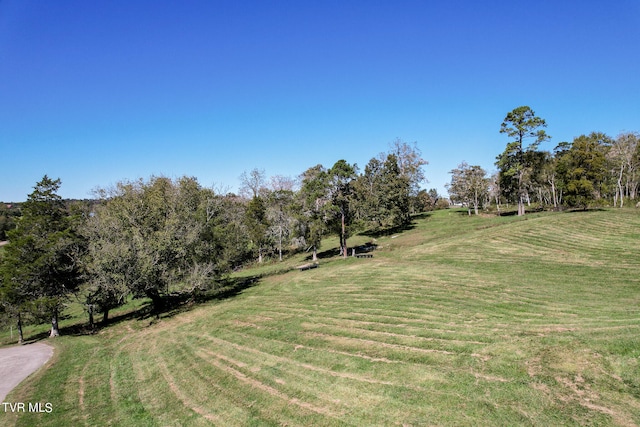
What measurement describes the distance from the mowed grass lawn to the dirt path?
83 centimetres

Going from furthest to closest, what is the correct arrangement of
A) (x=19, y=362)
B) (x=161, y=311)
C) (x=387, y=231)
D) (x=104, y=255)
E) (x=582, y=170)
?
(x=387, y=231) → (x=582, y=170) → (x=161, y=311) → (x=104, y=255) → (x=19, y=362)

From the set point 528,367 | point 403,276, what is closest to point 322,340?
point 528,367

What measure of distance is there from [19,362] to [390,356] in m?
21.7

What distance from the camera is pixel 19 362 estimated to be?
62.3ft

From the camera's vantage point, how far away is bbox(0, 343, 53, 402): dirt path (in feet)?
51.8

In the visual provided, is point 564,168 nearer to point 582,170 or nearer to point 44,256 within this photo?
point 582,170

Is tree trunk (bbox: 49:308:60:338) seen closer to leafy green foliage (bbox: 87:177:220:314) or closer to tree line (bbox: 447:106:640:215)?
leafy green foliage (bbox: 87:177:220:314)

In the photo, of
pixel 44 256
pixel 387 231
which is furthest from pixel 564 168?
pixel 44 256

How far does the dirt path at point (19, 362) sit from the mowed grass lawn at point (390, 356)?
0.83m

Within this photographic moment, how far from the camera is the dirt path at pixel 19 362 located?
15.8 metres

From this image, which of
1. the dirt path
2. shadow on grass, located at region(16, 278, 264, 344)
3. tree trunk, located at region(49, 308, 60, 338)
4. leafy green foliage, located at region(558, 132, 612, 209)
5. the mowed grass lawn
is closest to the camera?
the mowed grass lawn

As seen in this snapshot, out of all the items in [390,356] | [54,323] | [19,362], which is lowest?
[19,362]

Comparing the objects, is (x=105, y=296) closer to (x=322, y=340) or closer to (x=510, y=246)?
(x=322, y=340)

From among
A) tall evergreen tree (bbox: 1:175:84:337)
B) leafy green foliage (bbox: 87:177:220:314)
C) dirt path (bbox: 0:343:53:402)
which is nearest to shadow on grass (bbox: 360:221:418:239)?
leafy green foliage (bbox: 87:177:220:314)
